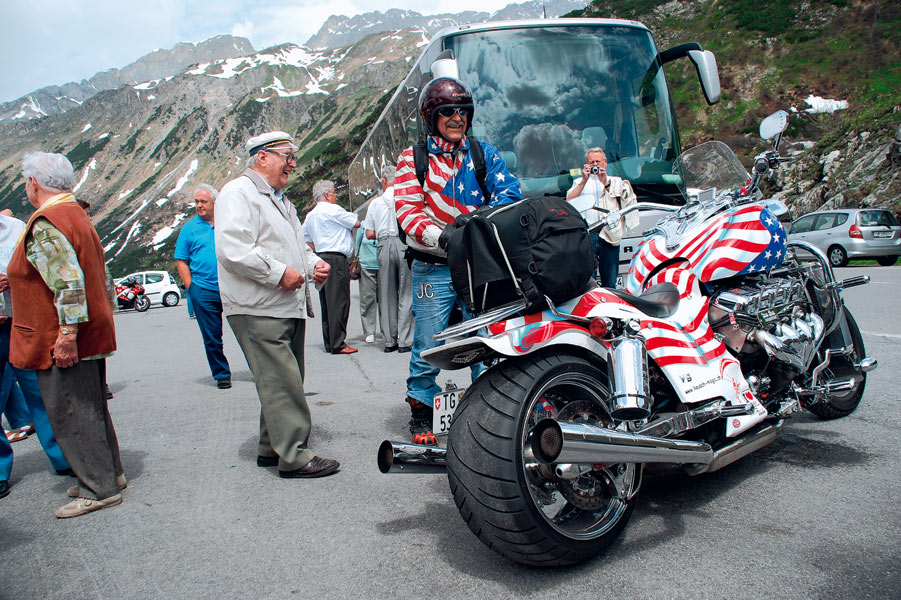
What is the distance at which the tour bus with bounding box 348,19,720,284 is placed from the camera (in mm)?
6195

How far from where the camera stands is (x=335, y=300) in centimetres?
791

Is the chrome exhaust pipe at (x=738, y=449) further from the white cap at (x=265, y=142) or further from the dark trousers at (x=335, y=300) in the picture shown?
the dark trousers at (x=335, y=300)

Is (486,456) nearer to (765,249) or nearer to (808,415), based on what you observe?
(765,249)

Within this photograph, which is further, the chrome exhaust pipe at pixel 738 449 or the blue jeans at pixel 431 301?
the blue jeans at pixel 431 301

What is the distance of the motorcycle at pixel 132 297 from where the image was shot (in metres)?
27.7

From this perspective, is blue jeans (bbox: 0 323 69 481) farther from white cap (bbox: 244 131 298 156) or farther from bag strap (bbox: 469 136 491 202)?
bag strap (bbox: 469 136 491 202)

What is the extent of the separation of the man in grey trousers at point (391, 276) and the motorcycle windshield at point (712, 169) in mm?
3335

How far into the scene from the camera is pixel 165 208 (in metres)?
163

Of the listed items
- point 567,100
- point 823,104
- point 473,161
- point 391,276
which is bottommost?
point 391,276

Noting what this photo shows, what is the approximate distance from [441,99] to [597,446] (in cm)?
215

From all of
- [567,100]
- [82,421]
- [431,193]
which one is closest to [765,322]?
[431,193]

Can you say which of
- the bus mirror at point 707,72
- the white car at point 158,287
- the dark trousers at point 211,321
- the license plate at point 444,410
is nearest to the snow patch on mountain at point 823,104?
the white car at point 158,287

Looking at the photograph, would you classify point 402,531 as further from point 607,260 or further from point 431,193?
point 607,260

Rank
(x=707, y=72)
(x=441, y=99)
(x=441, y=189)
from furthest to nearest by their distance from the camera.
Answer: (x=707, y=72) < (x=441, y=189) < (x=441, y=99)
